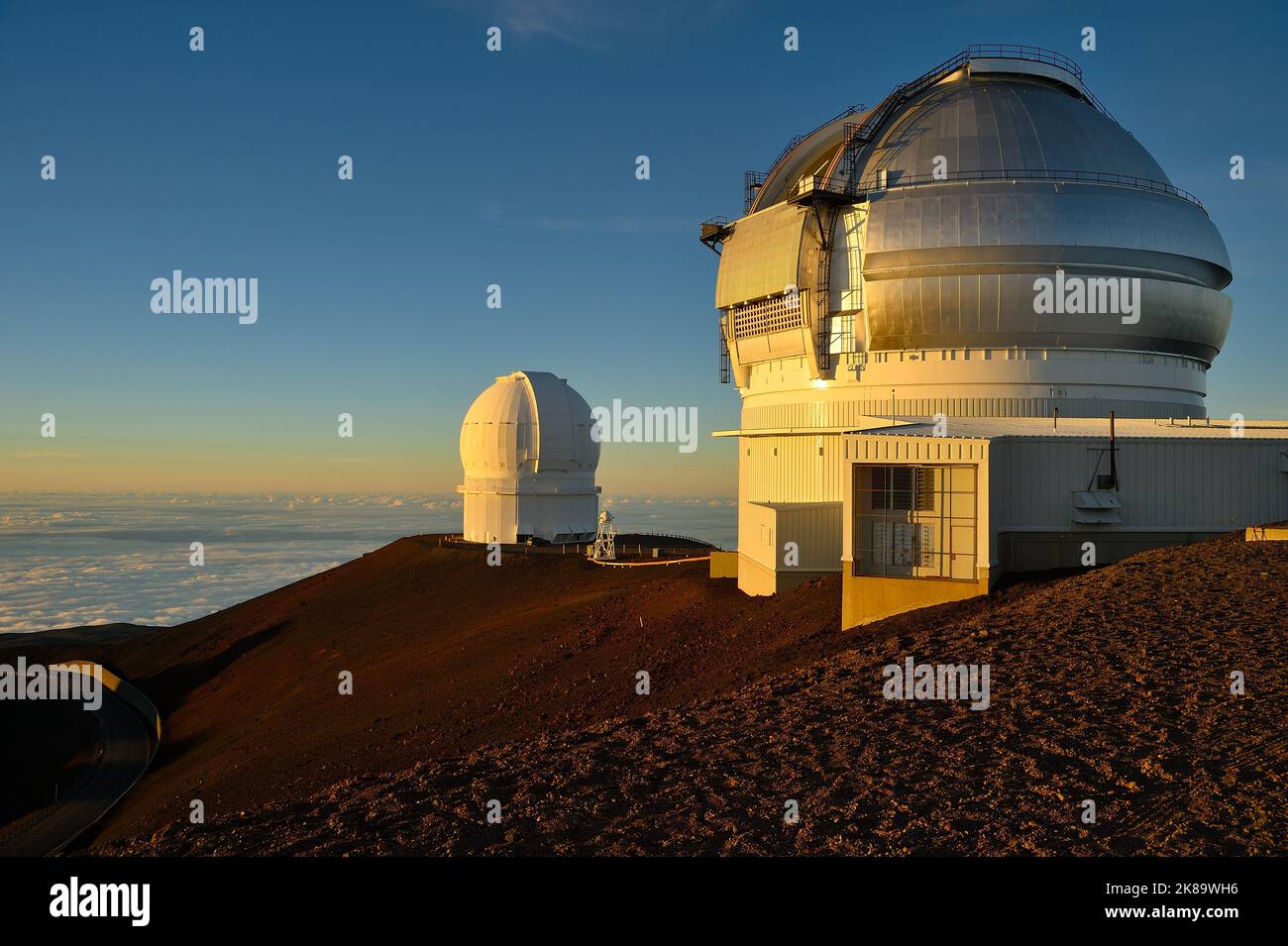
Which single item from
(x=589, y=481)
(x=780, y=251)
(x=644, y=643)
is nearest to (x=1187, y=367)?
(x=780, y=251)

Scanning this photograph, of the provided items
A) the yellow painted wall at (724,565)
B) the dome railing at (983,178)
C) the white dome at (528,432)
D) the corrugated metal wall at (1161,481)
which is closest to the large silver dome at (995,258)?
the dome railing at (983,178)

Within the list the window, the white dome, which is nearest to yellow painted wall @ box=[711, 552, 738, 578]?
the window

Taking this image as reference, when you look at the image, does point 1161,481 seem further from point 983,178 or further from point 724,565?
point 724,565

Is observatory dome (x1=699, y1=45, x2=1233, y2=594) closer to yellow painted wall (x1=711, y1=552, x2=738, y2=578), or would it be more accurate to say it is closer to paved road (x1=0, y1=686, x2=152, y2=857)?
yellow painted wall (x1=711, y1=552, x2=738, y2=578)

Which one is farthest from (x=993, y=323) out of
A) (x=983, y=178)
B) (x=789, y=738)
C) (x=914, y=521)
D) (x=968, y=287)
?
(x=789, y=738)

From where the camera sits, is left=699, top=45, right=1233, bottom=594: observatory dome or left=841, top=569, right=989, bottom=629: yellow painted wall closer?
left=841, top=569, right=989, bottom=629: yellow painted wall

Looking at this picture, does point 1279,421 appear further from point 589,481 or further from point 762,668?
point 589,481

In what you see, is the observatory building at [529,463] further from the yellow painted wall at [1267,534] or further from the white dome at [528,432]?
the yellow painted wall at [1267,534]
